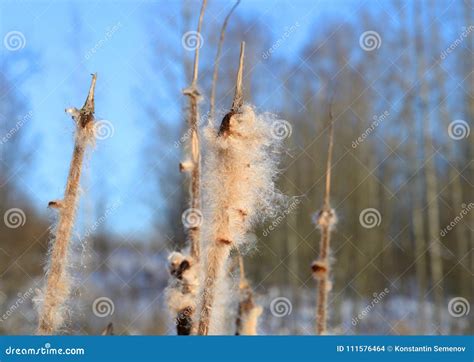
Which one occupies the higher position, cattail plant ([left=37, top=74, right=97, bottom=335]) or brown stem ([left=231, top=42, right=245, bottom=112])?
brown stem ([left=231, top=42, right=245, bottom=112])

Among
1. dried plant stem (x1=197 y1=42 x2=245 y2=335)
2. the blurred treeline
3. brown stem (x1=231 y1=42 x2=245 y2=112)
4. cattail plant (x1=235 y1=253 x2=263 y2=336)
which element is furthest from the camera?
the blurred treeline

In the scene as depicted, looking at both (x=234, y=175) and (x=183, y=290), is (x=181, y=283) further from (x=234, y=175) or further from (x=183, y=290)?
(x=234, y=175)

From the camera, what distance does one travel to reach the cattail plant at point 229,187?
1586mm

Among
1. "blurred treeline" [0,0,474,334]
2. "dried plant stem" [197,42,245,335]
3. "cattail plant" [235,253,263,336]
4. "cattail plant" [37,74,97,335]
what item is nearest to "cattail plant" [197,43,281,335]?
"dried plant stem" [197,42,245,335]

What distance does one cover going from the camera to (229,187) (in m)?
1.65

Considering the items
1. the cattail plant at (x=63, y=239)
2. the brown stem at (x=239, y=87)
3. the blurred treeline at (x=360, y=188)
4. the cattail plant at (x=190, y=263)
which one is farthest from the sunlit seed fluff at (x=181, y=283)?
the blurred treeline at (x=360, y=188)

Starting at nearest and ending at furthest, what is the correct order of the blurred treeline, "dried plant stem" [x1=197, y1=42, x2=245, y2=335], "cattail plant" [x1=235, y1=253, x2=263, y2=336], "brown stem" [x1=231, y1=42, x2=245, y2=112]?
"brown stem" [x1=231, y1=42, x2=245, y2=112]
"dried plant stem" [x1=197, y1=42, x2=245, y2=335]
"cattail plant" [x1=235, y1=253, x2=263, y2=336]
the blurred treeline

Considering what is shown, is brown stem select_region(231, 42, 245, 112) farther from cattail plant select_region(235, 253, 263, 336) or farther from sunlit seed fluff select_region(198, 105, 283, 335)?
cattail plant select_region(235, 253, 263, 336)

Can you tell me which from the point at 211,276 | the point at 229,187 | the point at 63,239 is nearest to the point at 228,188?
the point at 229,187

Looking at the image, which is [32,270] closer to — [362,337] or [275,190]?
[362,337]

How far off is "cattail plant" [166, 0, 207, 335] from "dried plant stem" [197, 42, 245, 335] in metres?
0.06

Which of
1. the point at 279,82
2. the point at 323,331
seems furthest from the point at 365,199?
the point at 323,331

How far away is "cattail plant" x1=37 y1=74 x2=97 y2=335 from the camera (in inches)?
64.6

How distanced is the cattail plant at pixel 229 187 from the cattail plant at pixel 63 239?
34 cm
